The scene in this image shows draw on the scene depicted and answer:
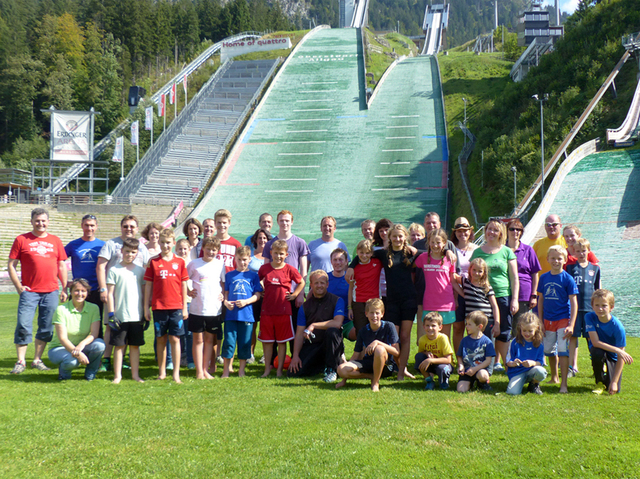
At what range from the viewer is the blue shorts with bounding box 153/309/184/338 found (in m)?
6.93

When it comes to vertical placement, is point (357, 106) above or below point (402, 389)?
above

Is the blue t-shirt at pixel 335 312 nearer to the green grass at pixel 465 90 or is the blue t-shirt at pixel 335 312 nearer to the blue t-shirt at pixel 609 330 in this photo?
the blue t-shirt at pixel 609 330

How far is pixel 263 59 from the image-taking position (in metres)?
63.0

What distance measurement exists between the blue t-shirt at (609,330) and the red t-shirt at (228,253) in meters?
4.49

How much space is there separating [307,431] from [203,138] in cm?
4100

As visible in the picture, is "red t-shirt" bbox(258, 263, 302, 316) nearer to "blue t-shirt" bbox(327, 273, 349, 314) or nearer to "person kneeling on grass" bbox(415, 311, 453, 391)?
"blue t-shirt" bbox(327, 273, 349, 314)

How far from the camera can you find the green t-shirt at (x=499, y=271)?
702 centimetres

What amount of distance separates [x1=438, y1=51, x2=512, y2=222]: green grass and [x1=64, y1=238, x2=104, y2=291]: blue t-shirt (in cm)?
2311

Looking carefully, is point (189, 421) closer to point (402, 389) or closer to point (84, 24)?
point (402, 389)

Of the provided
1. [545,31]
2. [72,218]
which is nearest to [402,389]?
[72,218]

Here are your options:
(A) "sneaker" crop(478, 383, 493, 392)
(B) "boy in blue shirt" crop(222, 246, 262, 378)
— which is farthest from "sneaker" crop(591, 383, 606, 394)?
(B) "boy in blue shirt" crop(222, 246, 262, 378)

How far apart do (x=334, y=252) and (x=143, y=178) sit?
111 feet

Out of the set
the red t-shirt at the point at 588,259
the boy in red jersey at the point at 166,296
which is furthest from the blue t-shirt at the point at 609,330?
the boy in red jersey at the point at 166,296

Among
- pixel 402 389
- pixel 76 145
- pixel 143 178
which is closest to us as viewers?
pixel 402 389
